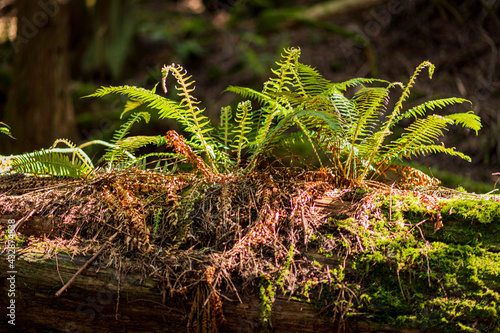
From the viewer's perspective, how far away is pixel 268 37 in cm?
1126

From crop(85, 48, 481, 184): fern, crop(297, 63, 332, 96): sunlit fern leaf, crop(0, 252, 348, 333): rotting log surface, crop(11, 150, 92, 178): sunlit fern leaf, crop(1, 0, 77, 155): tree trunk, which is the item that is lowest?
crop(0, 252, 348, 333): rotting log surface

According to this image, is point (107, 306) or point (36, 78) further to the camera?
point (36, 78)

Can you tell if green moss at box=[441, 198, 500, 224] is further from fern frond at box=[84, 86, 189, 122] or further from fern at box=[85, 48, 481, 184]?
fern frond at box=[84, 86, 189, 122]

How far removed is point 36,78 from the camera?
6.39 metres

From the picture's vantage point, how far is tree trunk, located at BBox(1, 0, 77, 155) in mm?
6328

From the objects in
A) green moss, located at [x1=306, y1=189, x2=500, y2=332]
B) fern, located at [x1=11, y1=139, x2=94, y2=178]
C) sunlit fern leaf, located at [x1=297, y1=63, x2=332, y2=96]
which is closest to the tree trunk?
fern, located at [x1=11, y1=139, x2=94, y2=178]

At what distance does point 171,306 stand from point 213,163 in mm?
879

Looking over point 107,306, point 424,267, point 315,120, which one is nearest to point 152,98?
point 315,120

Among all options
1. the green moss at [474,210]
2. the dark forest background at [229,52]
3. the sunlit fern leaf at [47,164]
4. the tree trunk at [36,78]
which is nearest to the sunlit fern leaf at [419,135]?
the green moss at [474,210]

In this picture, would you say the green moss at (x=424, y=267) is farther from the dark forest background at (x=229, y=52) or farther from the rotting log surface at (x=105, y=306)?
the dark forest background at (x=229, y=52)

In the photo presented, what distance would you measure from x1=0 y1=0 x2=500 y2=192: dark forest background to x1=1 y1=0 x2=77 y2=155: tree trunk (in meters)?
0.02

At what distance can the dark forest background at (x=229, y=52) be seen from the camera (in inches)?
253

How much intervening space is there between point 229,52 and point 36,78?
628 centimetres

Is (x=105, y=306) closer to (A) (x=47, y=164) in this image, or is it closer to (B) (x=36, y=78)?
(A) (x=47, y=164)
